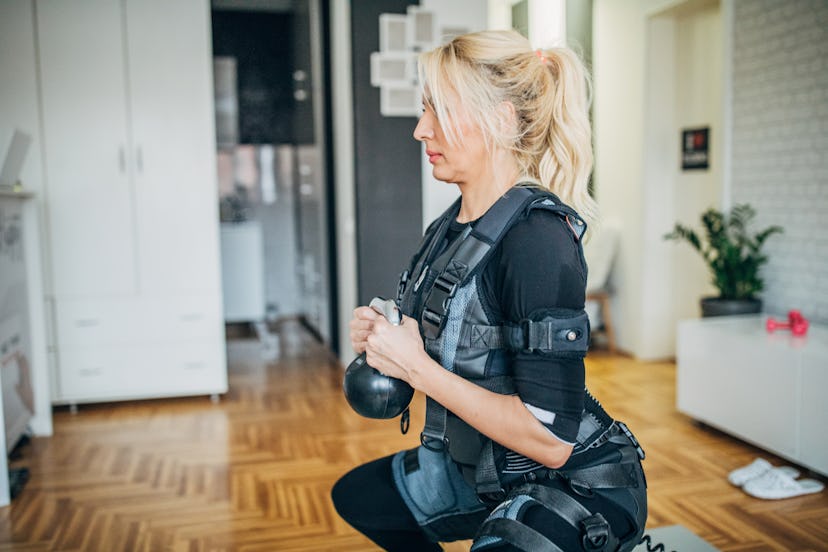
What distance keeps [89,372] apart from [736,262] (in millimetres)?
3462

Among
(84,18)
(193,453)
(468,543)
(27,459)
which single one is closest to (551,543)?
(468,543)

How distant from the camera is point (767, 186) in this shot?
12.8ft

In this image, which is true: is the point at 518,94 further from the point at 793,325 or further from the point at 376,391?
the point at 793,325

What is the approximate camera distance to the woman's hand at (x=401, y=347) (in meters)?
1.27

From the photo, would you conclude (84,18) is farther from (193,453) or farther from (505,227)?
(505,227)

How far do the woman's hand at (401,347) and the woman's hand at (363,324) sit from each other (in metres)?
0.09

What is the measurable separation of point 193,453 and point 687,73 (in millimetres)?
3795

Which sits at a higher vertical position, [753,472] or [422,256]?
[422,256]

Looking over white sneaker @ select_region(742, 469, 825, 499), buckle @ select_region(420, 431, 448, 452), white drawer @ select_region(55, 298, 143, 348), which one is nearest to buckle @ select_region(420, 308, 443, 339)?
buckle @ select_region(420, 431, 448, 452)

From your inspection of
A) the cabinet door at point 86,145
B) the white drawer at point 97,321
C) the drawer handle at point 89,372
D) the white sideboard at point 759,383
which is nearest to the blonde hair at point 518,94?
the white sideboard at point 759,383

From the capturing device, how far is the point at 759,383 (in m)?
3.14

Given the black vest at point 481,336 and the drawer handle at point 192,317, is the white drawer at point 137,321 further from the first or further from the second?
the black vest at point 481,336

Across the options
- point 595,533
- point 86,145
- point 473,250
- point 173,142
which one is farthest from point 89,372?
point 595,533

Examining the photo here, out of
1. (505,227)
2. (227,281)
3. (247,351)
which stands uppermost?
(505,227)
